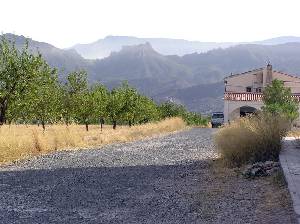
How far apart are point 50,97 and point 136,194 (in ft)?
79.3

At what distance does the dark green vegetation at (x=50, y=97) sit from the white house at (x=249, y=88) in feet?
30.0

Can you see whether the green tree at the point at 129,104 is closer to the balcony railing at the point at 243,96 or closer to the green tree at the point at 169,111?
the balcony railing at the point at 243,96

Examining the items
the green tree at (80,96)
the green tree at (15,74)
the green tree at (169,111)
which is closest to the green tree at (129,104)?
the green tree at (80,96)

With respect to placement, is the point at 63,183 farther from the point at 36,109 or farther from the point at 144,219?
the point at 36,109

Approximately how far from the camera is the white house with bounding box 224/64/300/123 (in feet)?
203

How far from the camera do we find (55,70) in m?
32.0

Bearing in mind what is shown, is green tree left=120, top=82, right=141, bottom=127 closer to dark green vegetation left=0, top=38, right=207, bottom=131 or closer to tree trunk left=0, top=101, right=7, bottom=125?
dark green vegetation left=0, top=38, right=207, bottom=131

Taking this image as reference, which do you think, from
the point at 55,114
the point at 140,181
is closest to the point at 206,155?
the point at 140,181

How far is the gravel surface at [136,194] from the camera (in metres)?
8.84

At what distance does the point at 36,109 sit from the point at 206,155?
56.2ft

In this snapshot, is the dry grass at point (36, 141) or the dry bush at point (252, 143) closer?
the dry bush at point (252, 143)

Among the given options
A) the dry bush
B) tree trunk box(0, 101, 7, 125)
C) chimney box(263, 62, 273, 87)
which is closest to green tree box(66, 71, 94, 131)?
tree trunk box(0, 101, 7, 125)

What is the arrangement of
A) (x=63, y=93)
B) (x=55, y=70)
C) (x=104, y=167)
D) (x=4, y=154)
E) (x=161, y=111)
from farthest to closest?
(x=161, y=111) → (x=63, y=93) → (x=55, y=70) → (x=4, y=154) → (x=104, y=167)

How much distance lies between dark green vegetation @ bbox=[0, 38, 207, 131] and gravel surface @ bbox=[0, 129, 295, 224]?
6758mm
